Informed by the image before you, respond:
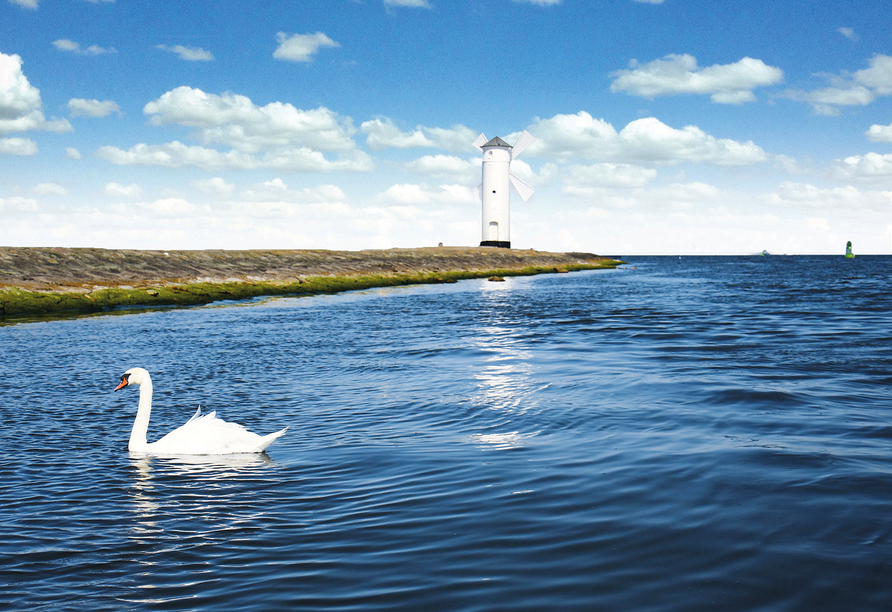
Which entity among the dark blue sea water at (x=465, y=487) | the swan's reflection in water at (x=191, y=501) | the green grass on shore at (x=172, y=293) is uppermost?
the green grass on shore at (x=172, y=293)

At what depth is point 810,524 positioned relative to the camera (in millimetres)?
5508

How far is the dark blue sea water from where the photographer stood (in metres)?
4.57

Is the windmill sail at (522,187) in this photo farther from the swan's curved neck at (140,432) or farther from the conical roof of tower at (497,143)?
the swan's curved neck at (140,432)

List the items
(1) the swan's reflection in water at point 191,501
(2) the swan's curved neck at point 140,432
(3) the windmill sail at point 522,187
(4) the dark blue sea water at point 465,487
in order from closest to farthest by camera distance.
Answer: (4) the dark blue sea water at point 465,487
(1) the swan's reflection in water at point 191,501
(2) the swan's curved neck at point 140,432
(3) the windmill sail at point 522,187

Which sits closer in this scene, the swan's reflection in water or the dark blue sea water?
the dark blue sea water

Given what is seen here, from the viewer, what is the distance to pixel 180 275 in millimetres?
42781

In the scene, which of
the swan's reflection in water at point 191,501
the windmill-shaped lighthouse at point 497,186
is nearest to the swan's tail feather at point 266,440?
the swan's reflection in water at point 191,501

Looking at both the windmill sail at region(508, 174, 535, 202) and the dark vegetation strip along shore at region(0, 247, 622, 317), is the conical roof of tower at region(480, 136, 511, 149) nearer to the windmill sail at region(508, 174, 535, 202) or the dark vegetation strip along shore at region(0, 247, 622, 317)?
the windmill sail at region(508, 174, 535, 202)

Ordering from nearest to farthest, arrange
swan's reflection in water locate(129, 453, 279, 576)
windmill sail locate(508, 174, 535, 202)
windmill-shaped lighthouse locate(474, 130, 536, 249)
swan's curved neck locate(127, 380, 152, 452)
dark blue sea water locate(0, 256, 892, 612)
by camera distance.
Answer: dark blue sea water locate(0, 256, 892, 612), swan's reflection in water locate(129, 453, 279, 576), swan's curved neck locate(127, 380, 152, 452), windmill-shaped lighthouse locate(474, 130, 536, 249), windmill sail locate(508, 174, 535, 202)

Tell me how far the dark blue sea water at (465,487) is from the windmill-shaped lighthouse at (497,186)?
7127 cm

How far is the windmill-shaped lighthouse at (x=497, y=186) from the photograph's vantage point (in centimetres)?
8562

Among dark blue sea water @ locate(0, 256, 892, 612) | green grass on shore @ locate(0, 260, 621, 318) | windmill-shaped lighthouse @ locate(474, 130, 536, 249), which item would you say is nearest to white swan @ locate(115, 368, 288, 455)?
dark blue sea water @ locate(0, 256, 892, 612)

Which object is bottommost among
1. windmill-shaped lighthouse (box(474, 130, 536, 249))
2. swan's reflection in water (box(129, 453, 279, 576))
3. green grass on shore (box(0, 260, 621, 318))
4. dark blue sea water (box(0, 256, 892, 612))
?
swan's reflection in water (box(129, 453, 279, 576))

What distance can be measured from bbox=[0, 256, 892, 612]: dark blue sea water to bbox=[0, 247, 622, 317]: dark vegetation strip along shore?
60.2 ft
